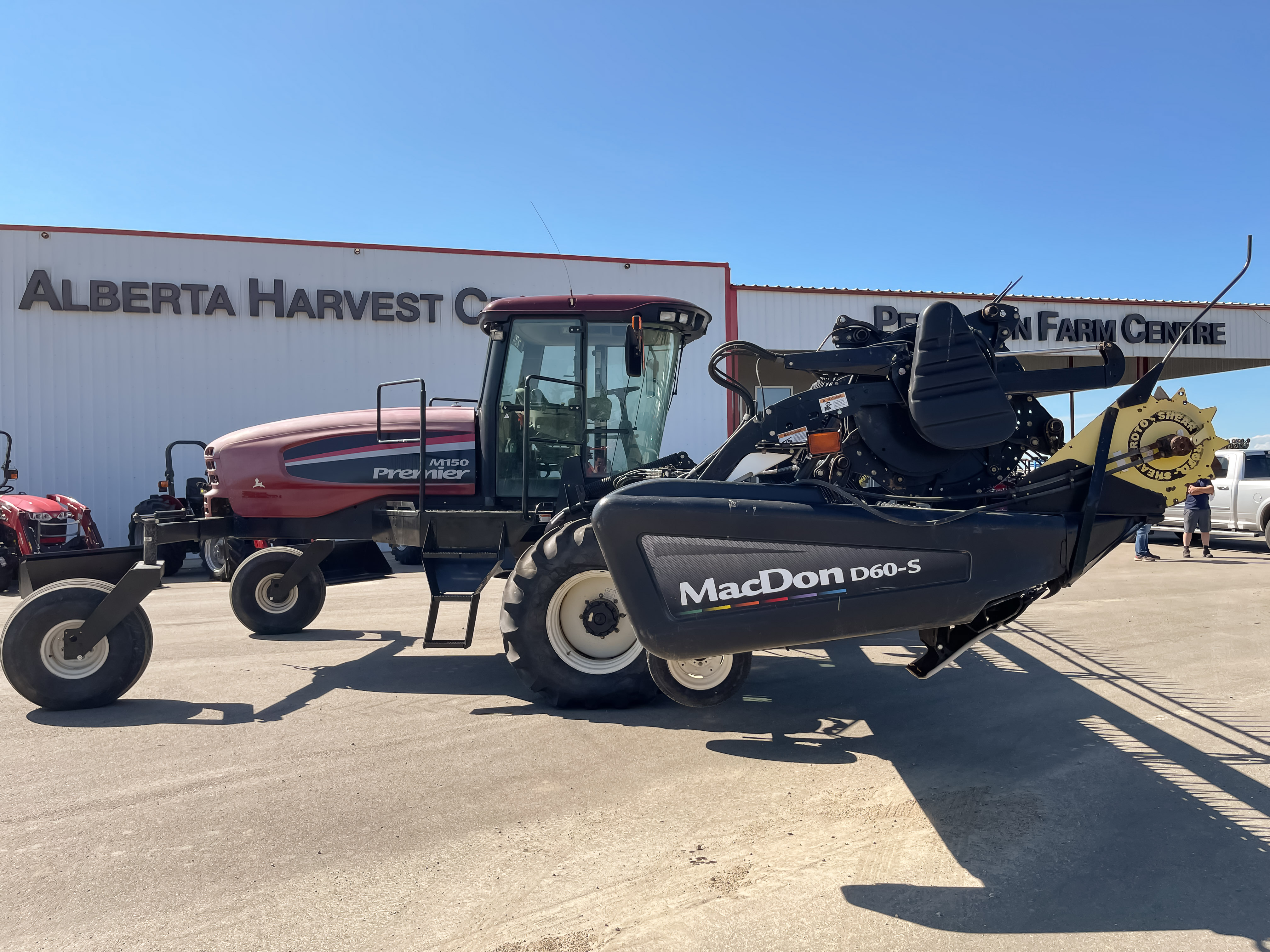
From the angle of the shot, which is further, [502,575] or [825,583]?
[502,575]

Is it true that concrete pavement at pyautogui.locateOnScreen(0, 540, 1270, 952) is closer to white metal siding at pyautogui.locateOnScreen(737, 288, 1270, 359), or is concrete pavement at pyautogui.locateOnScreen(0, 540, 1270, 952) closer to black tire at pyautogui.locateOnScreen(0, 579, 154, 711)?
black tire at pyautogui.locateOnScreen(0, 579, 154, 711)

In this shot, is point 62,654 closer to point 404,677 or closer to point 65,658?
point 65,658

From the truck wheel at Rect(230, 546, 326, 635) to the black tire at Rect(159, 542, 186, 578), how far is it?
6546 millimetres

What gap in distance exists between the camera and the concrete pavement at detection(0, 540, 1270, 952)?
9.30 ft

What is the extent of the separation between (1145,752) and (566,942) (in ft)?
11.2

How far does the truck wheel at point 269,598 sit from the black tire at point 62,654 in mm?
2276

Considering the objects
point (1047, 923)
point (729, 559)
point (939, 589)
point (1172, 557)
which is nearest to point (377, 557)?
point (729, 559)

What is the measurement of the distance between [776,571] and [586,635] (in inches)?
83.4

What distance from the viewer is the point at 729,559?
3.64 meters

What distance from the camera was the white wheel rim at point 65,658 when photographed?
5.39m

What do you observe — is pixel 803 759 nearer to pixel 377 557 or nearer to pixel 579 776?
pixel 579 776

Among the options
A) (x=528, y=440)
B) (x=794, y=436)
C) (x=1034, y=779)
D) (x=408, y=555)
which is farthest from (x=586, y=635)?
(x=408, y=555)

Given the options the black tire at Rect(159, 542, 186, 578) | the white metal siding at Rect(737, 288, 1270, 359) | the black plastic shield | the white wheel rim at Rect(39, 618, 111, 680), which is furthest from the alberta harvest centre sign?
the black plastic shield

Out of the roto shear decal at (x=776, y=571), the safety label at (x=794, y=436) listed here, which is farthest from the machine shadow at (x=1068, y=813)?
the safety label at (x=794, y=436)
